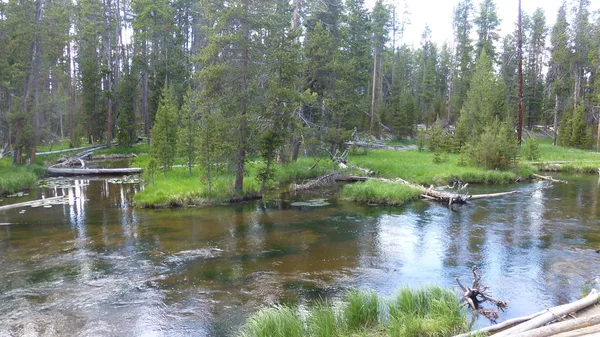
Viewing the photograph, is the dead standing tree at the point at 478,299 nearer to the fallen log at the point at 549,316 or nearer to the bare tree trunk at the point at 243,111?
the fallen log at the point at 549,316

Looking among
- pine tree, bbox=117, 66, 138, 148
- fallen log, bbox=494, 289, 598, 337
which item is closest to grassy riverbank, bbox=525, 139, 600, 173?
fallen log, bbox=494, 289, 598, 337

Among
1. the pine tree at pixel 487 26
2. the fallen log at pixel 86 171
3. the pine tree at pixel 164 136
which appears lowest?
the fallen log at pixel 86 171

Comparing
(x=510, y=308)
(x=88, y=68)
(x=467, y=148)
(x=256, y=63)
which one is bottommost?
(x=510, y=308)

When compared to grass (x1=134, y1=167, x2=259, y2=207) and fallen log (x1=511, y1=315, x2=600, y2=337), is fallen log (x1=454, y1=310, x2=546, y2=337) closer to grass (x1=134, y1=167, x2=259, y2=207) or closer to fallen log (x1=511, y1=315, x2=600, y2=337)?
fallen log (x1=511, y1=315, x2=600, y2=337)

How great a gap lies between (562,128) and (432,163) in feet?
78.6

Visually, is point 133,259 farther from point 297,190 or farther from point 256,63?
point 297,190

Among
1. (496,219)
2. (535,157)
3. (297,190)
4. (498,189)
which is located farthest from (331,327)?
(535,157)

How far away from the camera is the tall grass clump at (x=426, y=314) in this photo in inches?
297

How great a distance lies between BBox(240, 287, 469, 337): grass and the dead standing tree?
2.41ft

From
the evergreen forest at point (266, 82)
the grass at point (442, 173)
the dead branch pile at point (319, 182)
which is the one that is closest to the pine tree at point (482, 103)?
the evergreen forest at point (266, 82)

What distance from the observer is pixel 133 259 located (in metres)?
13.5

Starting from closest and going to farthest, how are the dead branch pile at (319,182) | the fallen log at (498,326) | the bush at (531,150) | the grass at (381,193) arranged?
1. the fallen log at (498,326)
2. the grass at (381,193)
3. the dead branch pile at (319,182)
4. the bush at (531,150)

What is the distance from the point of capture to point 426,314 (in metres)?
8.21

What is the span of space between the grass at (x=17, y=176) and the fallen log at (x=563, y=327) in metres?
26.6
